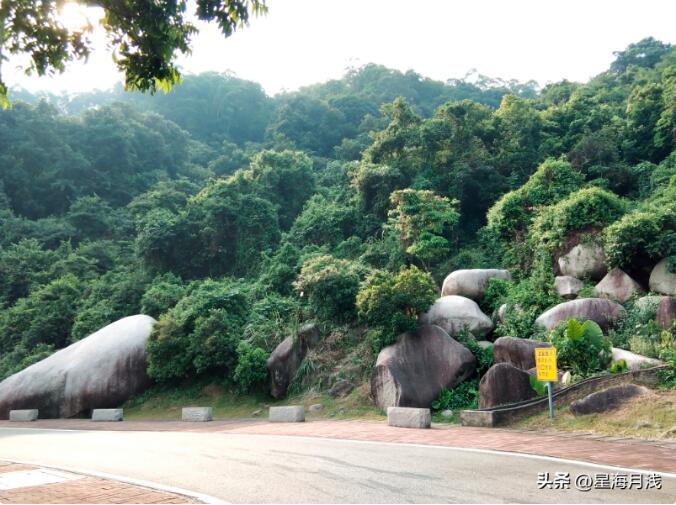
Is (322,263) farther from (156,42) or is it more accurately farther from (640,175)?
(640,175)

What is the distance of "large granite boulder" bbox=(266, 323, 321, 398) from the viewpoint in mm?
18938

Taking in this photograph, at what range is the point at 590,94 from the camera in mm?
36375

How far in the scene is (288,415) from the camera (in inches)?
606

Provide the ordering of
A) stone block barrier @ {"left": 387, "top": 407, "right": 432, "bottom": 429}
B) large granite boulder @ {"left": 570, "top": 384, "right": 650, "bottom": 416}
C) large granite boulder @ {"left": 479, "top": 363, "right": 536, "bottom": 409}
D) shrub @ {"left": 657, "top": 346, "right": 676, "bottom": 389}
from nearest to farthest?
large granite boulder @ {"left": 570, "top": 384, "right": 650, "bottom": 416}
shrub @ {"left": 657, "top": 346, "right": 676, "bottom": 389}
stone block barrier @ {"left": 387, "top": 407, "right": 432, "bottom": 429}
large granite boulder @ {"left": 479, "top": 363, "right": 536, "bottom": 409}

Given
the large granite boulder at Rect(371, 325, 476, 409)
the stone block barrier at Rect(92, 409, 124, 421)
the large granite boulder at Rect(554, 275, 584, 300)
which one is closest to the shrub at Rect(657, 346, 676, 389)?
the large granite boulder at Rect(371, 325, 476, 409)

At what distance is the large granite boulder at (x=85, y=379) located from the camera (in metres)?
20.2

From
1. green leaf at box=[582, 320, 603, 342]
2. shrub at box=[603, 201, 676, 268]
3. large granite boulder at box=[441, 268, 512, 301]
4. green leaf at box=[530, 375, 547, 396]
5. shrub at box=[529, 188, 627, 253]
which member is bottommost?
green leaf at box=[530, 375, 547, 396]

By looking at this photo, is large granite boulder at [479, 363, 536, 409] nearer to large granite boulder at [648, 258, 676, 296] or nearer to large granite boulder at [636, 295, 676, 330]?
large granite boulder at [636, 295, 676, 330]

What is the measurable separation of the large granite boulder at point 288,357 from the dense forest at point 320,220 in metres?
0.43

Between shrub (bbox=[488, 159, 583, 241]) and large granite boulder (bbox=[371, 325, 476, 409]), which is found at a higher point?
shrub (bbox=[488, 159, 583, 241])

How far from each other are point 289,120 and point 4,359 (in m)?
38.6

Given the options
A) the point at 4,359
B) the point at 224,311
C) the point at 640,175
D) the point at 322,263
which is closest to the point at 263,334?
the point at 224,311

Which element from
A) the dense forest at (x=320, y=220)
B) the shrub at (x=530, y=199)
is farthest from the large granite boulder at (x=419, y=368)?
the shrub at (x=530, y=199)

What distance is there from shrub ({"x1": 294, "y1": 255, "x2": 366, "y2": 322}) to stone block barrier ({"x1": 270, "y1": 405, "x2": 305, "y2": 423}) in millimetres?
4644
